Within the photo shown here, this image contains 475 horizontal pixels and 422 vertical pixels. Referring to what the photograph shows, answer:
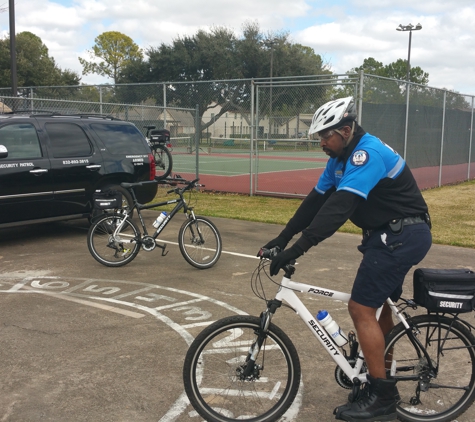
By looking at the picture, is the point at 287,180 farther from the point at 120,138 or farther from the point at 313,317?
the point at 313,317

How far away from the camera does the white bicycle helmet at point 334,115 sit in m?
3.04

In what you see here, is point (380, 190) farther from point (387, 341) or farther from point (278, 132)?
point (278, 132)

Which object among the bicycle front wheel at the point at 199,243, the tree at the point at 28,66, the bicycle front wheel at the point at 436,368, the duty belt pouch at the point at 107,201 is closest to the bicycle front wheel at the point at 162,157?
the duty belt pouch at the point at 107,201

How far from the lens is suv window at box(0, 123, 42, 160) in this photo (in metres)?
7.52

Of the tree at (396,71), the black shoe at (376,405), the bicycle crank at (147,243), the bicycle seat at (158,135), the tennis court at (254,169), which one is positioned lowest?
the black shoe at (376,405)

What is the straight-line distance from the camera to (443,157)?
57.8 feet

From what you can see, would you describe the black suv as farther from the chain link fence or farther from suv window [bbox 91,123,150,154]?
the chain link fence

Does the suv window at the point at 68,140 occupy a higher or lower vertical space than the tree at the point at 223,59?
lower

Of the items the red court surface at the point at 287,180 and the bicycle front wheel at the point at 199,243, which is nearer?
the bicycle front wheel at the point at 199,243

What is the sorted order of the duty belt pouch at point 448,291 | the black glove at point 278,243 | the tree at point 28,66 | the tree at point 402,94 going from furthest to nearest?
the tree at point 28,66 → the tree at point 402,94 → the black glove at point 278,243 → the duty belt pouch at point 448,291

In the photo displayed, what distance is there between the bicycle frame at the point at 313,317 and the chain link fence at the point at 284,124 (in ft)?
23.3

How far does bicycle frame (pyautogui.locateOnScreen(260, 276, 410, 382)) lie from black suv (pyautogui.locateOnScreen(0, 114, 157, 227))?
212 inches

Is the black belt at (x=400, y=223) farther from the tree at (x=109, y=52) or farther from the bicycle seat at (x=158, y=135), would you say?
the tree at (x=109, y=52)

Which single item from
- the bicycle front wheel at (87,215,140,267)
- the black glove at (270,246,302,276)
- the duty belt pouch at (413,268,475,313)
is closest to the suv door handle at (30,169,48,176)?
Result: the bicycle front wheel at (87,215,140,267)
